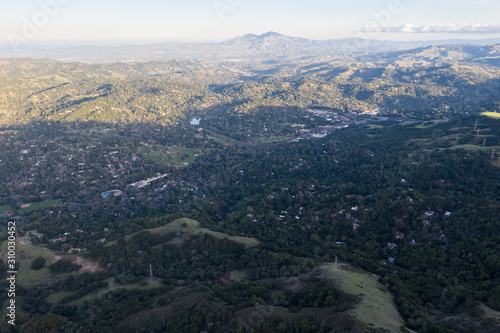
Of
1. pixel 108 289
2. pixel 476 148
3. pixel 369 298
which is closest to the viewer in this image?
pixel 369 298

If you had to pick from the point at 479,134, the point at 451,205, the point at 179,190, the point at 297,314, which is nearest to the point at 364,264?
the point at 297,314

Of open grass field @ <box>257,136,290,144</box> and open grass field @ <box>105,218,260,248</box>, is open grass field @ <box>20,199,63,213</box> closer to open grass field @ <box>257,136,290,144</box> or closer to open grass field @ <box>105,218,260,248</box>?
open grass field @ <box>105,218,260,248</box>

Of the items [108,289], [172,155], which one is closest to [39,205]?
[172,155]

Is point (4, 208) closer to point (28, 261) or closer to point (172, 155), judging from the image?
point (28, 261)

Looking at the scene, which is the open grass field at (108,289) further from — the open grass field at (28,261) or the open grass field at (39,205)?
the open grass field at (39,205)

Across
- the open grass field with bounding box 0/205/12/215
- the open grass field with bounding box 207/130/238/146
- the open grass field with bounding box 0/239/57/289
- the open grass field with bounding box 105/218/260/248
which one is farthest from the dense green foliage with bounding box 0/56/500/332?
the open grass field with bounding box 207/130/238/146

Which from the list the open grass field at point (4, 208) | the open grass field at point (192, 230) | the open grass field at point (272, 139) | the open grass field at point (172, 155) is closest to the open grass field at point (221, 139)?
the open grass field at point (272, 139)
